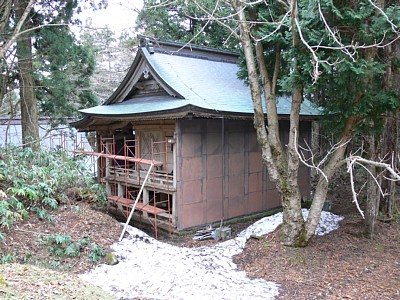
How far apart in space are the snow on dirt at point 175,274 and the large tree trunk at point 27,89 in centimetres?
751

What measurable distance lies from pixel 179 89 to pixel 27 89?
706cm

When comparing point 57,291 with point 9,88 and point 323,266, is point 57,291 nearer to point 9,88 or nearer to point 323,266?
point 323,266

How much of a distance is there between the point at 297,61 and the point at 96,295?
204 inches

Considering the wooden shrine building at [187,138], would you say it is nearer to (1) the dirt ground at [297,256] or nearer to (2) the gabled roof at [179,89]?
(2) the gabled roof at [179,89]

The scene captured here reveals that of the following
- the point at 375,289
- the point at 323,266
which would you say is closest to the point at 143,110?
the point at 323,266

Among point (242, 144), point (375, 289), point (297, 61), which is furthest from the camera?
point (242, 144)

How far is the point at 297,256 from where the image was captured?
6727 millimetres

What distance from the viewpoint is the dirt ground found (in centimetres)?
562

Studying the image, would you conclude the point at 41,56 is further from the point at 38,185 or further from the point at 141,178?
the point at 38,185

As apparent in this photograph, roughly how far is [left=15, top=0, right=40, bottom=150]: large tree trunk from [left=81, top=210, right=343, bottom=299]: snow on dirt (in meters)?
7.51

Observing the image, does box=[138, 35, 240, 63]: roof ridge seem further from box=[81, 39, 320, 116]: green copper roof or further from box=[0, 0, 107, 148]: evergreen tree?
box=[0, 0, 107, 148]: evergreen tree

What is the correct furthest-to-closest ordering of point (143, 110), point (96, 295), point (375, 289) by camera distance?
point (143, 110), point (375, 289), point (96, 295)

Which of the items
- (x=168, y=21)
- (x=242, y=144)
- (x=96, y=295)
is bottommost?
(x=96, y=295)

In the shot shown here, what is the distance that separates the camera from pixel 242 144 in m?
10.5
